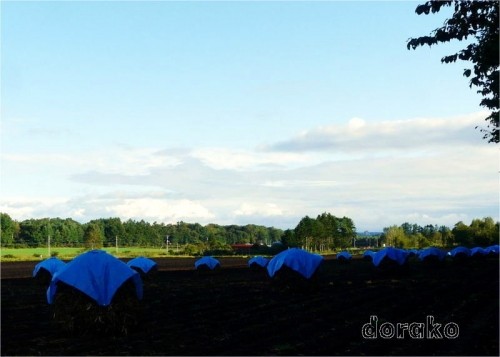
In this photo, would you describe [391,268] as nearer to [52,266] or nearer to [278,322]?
[52,266]

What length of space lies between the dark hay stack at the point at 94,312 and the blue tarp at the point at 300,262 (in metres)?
12.3

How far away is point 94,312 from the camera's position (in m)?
15.5

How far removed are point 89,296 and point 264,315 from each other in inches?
263

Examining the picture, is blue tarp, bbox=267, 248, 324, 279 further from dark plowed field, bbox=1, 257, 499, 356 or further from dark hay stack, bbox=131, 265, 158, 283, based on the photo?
dark hay stack, bbox=131, 265, 158, 283

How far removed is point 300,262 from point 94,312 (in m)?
13.5

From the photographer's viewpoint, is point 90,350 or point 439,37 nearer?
point 90,350

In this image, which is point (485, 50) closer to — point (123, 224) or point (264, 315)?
point (264, 315)

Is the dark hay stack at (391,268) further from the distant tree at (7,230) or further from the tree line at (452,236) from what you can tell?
the distant tree at (7,230)

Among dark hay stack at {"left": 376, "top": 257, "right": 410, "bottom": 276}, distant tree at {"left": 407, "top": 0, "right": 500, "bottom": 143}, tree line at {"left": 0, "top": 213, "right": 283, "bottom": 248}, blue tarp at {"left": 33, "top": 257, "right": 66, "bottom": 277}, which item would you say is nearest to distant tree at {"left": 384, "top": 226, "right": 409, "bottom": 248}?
tree line at {"left": 0, "top": 213, "right": 283, "bottom": 248}

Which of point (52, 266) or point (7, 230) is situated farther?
point (7, 230)

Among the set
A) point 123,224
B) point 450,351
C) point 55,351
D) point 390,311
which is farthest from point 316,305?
point 123,224

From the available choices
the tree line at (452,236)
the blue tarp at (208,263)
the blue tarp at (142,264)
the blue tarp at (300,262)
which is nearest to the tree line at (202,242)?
the tree line at (452,236)

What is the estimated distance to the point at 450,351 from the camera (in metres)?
12.8

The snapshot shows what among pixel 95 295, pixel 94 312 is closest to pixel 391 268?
pixel 94 312
